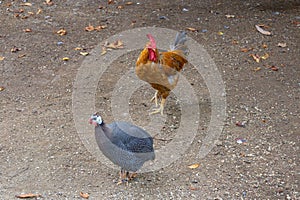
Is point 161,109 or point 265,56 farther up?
point 161,109

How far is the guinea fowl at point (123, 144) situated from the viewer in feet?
13.2

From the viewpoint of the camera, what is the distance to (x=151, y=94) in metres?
5.60

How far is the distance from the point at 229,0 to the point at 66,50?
10.0 ft

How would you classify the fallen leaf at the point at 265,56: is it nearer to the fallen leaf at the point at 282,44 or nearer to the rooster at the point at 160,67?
the fallen leaf at the point at 282,44

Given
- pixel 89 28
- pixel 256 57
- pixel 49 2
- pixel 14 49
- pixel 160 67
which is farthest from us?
pixel 49 2

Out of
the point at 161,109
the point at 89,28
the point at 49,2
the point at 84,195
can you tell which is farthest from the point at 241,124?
the point at 49,2

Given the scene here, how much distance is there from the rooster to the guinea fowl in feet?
3.34

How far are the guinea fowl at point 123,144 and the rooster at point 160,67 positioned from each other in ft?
3.34

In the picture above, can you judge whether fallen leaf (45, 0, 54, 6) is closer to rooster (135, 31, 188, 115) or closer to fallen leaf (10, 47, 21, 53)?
fallen leaf (10, 47, 21, 53)

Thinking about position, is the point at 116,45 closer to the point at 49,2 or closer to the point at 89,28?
the point at 89,28

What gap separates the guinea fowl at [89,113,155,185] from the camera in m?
4.02

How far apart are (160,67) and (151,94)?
70 cm

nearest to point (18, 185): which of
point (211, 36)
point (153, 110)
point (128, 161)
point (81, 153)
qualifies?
point (81, 153)

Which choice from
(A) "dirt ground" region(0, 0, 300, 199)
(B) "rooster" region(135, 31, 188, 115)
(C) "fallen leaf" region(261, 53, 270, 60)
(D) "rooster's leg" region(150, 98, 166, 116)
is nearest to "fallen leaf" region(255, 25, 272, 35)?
(A) "dirt ground" region(0, 0, 300, 199)
